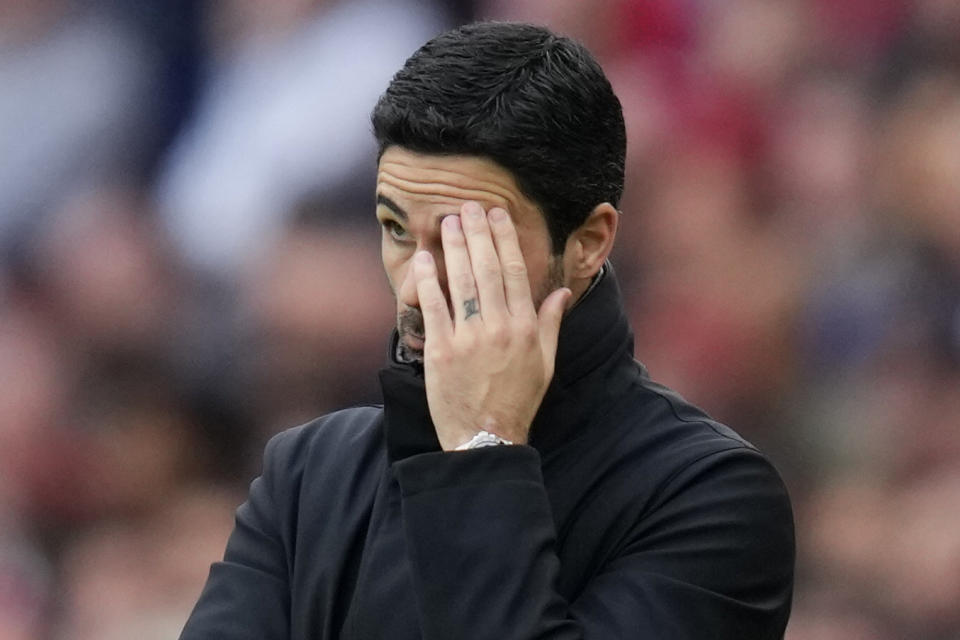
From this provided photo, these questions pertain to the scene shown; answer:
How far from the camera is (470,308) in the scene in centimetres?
200

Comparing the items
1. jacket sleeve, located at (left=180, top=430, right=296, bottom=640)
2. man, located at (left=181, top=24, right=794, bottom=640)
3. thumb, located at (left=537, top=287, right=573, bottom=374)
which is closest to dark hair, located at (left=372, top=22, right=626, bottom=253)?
man, located at (left=181, top=24, right=794, bottom=640)

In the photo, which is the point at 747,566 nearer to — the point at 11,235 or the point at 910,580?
the point at 910,580

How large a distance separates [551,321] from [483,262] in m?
0.13

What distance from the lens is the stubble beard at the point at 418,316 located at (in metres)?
2.08

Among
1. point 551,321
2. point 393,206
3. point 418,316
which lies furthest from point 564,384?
point 393,206

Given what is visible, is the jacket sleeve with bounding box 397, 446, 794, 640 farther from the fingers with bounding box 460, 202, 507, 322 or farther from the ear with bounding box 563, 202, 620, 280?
the ear with bounding box 563, 202, 620, 280

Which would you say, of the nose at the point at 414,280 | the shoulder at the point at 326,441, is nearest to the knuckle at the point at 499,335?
the nose at the point at 414,280

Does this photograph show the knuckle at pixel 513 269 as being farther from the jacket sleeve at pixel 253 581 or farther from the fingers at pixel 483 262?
the jacket sleeve at pixel 253 581

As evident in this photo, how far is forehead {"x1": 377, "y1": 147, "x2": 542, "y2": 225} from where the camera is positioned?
80.3 inches

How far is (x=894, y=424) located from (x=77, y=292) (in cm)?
231

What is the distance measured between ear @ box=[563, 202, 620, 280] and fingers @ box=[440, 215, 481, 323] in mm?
203

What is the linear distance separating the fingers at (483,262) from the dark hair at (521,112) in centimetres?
9

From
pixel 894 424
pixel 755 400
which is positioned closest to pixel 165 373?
pixel 755 400

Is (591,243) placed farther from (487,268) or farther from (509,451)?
(509,451)
